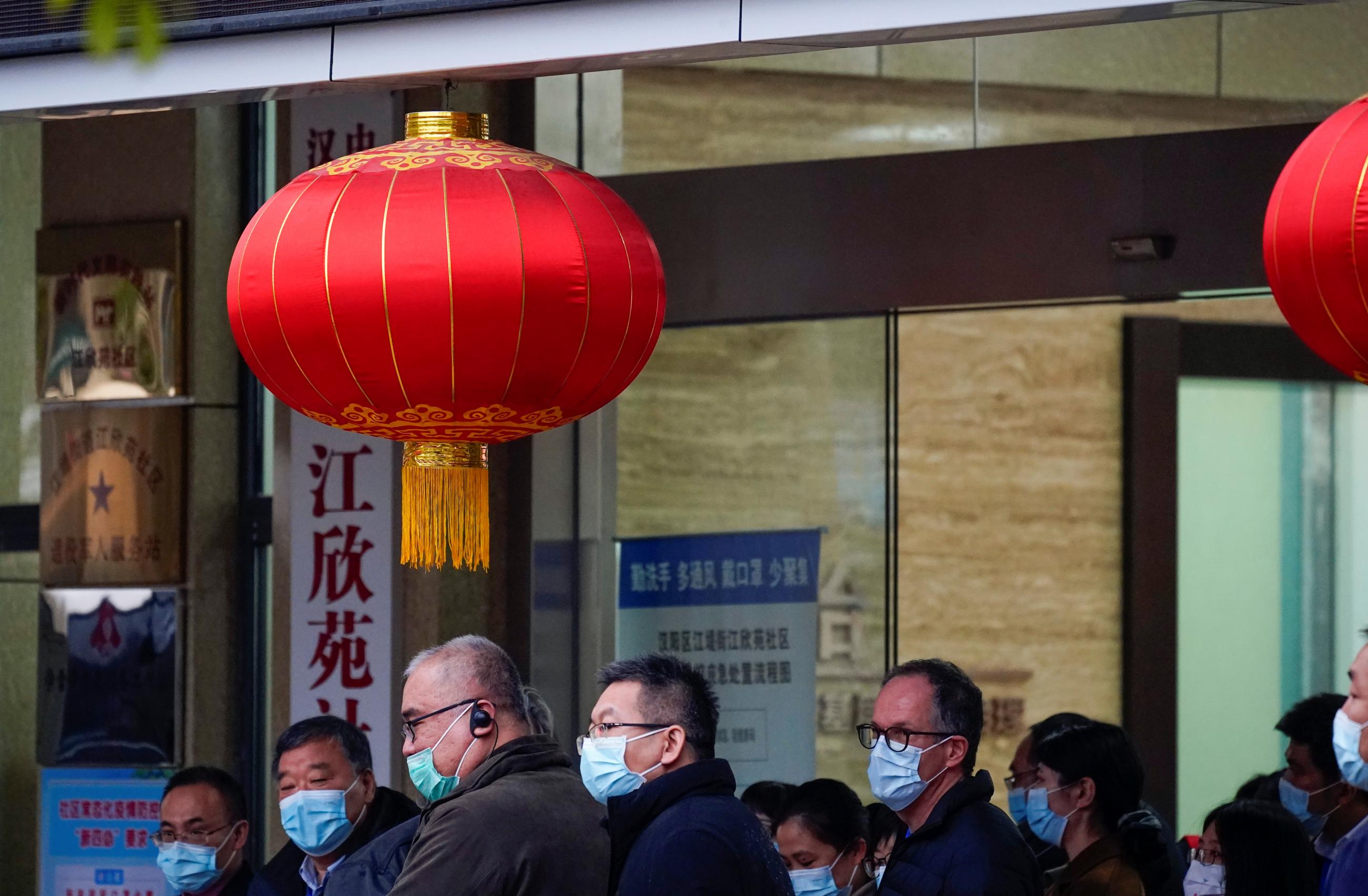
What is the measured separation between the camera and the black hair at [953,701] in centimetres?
→ 475

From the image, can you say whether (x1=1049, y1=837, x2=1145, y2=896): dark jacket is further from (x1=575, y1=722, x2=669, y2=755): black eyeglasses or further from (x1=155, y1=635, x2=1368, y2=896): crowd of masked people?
(x1=575, y1=722, x2=669, y2=755): black eyeglasses

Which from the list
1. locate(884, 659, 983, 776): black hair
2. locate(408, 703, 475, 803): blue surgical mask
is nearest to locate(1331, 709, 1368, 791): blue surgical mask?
locate(884, 659, 983, 776): black hair

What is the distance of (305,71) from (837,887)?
243 centimetres

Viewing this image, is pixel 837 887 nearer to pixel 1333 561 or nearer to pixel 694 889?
pixel 694 889

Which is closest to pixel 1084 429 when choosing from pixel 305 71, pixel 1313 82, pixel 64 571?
pixel 1313 82

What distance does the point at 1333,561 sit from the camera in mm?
9734

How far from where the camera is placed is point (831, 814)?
5262 millimetres

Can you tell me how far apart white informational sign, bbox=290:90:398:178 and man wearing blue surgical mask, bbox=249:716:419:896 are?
8.52 ft

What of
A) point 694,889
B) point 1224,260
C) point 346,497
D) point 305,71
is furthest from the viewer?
point 346,497

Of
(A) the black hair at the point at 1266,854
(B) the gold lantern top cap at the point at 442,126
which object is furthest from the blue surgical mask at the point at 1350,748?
(B) the gold lantern top cap at the point at 442,126

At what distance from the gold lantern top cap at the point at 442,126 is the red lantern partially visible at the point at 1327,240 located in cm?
187

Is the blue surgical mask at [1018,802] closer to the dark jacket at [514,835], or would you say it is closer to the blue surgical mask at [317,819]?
the dark jacket at [514,835]

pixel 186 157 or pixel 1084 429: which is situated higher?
pixel 186 157

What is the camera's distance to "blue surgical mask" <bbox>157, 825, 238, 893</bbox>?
5.78 meters
